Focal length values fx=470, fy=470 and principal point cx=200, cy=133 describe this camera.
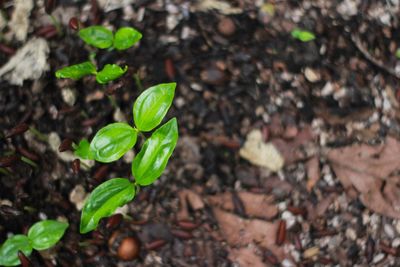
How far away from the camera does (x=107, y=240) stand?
2338 millimetres

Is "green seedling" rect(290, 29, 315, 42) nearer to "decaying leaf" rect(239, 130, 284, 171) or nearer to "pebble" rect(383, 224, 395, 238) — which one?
"decaying leaf" rect(239, 130, 284, 171)

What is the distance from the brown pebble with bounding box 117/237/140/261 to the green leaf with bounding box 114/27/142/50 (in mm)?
942

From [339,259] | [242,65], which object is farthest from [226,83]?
[339,259]

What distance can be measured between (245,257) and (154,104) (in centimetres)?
95

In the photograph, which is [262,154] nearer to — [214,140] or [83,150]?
[214,140]

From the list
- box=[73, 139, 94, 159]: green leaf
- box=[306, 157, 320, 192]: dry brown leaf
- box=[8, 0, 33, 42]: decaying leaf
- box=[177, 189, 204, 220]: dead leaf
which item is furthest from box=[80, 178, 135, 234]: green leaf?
box=[8, 0, 33, 42]: decaying leaf

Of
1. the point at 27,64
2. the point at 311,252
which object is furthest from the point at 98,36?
the point at 311,252

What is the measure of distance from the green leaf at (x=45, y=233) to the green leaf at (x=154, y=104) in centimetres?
72

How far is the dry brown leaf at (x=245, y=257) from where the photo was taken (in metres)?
2.32

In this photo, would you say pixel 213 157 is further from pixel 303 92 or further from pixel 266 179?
pixel 303 92

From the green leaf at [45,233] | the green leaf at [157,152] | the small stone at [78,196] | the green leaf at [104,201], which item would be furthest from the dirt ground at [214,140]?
the green leaf at [157,152]

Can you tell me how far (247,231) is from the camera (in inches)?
93.3

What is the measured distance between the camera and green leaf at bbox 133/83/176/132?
187 cm

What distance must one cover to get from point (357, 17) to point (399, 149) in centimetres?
83
